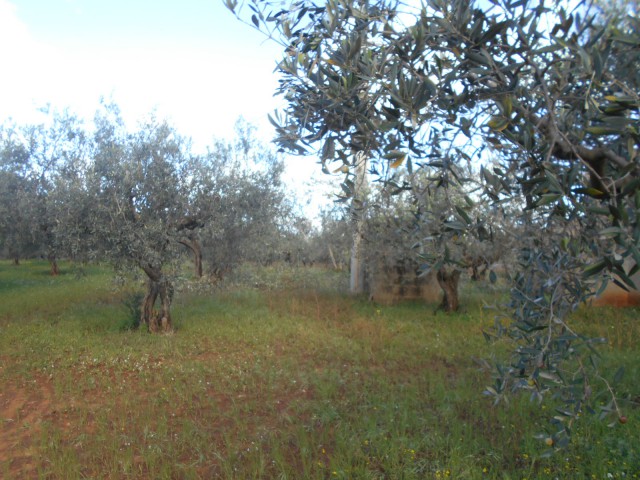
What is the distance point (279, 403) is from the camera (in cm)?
639

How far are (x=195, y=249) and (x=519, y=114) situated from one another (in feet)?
27.9

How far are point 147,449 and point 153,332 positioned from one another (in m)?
5.27

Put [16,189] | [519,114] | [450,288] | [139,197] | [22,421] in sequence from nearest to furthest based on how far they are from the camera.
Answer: [519,114] < [22,421] < [139,197] < [16,189] < [450,288]

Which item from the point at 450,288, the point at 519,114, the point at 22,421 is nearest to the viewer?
the point at 519,114

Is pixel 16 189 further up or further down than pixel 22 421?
further up

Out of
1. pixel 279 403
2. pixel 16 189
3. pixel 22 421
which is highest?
pixel 16 189

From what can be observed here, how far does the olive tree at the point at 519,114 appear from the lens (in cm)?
262

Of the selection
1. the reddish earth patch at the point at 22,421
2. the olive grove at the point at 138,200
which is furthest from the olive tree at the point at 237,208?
the reddish earth patch at the point at 22,421

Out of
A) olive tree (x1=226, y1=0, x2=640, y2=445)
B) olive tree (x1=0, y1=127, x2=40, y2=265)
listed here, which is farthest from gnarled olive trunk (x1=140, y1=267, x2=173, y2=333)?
olive tree (x1=226, y1=0, x2=640, y2=445)

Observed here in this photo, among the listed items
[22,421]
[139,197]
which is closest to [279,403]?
[22,421]

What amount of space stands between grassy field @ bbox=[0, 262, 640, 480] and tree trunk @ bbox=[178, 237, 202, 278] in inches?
31.9

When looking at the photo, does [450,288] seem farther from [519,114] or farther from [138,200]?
[519,114]

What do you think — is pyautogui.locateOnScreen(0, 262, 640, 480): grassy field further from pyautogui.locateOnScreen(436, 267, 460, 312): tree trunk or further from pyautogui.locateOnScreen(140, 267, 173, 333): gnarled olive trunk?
pyautogui.locateOnScreen(436, 267, 460, 312): tree trunk

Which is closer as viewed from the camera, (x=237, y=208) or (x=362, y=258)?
(x=237, y=208)
